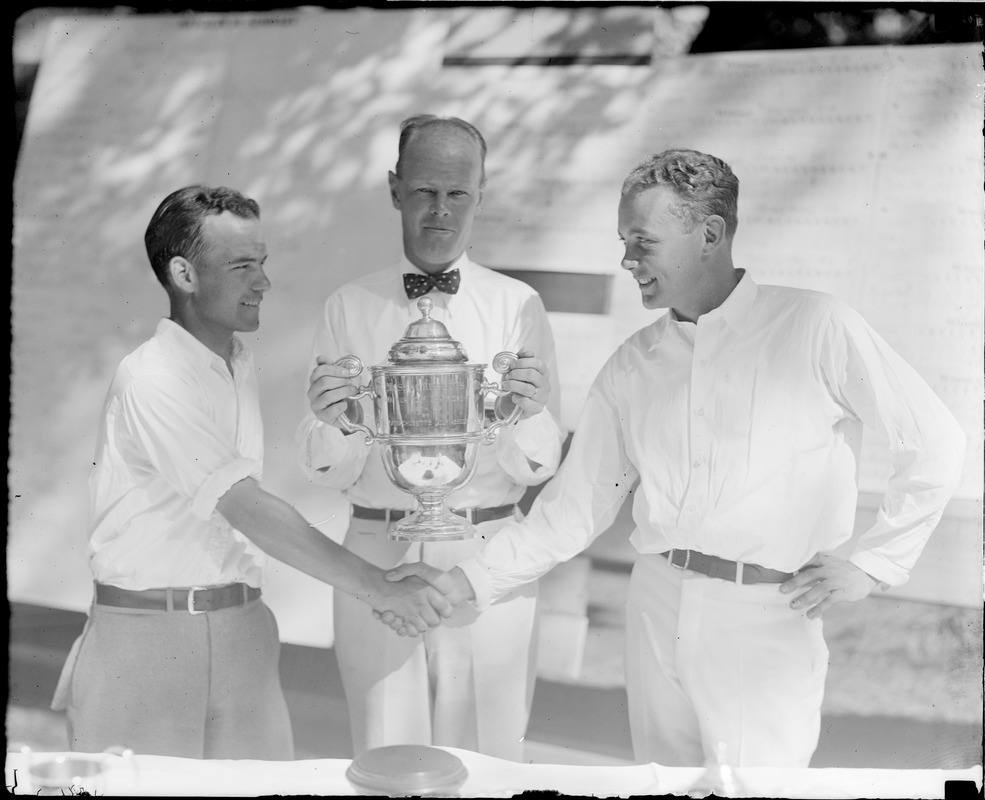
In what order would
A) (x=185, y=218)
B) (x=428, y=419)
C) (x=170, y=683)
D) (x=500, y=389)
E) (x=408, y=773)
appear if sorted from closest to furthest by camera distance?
(x=408, y=773), (x=428, y=419), (x=500, y=389), (x=170, y=683), (x=185, y=218)

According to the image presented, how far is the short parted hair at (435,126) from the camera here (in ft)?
12.2

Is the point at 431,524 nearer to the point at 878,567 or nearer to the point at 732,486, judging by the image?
the point at 732,486

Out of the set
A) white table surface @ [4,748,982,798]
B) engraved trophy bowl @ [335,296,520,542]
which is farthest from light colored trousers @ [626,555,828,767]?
engraved trophy bowl @ [335,296,520,542]

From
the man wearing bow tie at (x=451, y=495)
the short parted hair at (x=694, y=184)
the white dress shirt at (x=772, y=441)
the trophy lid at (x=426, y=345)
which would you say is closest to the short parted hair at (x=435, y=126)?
the man wearing bow tie at (x=451, y=495)

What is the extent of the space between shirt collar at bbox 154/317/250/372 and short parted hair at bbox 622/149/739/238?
149 cm

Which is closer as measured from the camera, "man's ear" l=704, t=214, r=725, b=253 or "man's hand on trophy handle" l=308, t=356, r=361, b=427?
"man's hand on trophy handle" l=308, t=356, r=361, b=427

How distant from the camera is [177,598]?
3553mm

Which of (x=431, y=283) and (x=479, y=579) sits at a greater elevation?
(x=431, y=283)

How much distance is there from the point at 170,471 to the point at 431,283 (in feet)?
3.50

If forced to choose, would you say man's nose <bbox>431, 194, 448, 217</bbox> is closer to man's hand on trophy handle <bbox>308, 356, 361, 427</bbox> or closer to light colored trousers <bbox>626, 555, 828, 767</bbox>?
man's hand on trophy handle <bbox>308, 356, 361, 427</bbox>

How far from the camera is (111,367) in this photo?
3975mm

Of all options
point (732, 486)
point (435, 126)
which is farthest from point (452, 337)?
point (732, 486)

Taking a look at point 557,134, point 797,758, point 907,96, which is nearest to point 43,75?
point 557,134

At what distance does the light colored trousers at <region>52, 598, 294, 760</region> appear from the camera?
11.6ft
